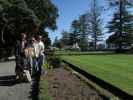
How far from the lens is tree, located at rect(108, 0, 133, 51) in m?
82.4

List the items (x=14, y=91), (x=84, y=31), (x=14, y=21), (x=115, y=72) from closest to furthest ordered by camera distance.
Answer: (x=14, y=91)
(x=115, y=72)
(x=14, y=21)
(x=84, y=31)

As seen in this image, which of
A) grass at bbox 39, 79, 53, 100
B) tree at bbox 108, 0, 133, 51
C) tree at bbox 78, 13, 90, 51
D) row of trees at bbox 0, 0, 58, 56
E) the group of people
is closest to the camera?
grass at bbox 39, 79, 53, 100

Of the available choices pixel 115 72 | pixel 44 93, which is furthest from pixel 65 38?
pixel 44 93

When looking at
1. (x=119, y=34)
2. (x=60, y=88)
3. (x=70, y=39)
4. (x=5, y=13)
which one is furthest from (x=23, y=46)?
(x=70, y=39)

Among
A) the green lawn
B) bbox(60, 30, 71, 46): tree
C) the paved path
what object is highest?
bbox(60, 30, 71, 46): tree

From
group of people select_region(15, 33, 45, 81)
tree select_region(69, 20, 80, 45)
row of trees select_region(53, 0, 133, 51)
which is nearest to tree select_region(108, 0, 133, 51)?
row of trees select_region(53, 0, 133, 51)

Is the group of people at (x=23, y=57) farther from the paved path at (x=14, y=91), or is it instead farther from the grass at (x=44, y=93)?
the grass at (x=44, y=93)

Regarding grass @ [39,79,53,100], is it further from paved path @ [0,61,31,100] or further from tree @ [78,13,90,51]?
tree @ [78,13,90,51]

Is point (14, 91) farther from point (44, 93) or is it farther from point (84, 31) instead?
point (84, 31)

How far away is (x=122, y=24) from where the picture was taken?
8312cm

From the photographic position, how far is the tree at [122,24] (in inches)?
3246

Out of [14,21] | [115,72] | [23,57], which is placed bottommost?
[115,72]

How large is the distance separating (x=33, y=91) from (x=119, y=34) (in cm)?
7051

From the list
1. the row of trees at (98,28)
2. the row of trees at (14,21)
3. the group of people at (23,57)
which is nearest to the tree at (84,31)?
the row of trees at (98,28)
